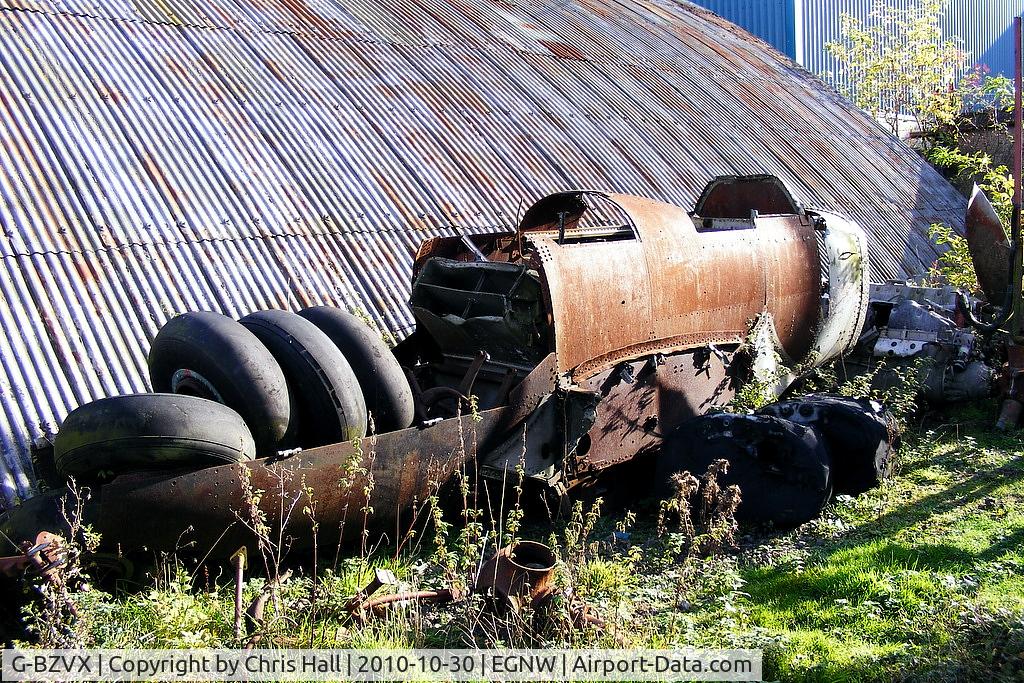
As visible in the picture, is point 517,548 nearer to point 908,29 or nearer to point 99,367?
point 99,367

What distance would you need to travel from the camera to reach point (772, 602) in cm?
491

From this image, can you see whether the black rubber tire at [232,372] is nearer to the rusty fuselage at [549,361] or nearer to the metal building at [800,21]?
the rusty fuselage at [549,361]

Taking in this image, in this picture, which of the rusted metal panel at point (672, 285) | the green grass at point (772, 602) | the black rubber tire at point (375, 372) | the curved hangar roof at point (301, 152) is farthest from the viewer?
the curved hangar roof at point (301, 152)

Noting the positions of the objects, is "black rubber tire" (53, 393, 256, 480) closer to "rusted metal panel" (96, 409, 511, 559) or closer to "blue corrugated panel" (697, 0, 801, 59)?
"rusted metal panel" (96, 409, 511, 559)

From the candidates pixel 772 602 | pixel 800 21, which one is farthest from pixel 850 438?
pixel 800 21

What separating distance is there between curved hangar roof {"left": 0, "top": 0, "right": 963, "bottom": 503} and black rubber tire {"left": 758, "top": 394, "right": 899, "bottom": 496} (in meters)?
3.76

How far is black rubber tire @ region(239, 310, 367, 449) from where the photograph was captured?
17.0 ft

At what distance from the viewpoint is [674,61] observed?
15562mm

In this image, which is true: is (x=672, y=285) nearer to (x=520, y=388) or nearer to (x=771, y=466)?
(x=771, y=466)

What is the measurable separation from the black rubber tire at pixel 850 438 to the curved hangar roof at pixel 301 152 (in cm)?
376

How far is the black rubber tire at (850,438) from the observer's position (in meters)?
6.52

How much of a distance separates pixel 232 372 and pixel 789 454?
3.60 metres

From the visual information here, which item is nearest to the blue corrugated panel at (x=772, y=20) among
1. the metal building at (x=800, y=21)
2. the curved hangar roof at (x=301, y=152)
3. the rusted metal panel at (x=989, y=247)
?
the metal building at (x=800, y=21)

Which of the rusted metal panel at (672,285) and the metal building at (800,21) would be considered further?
the metal building at (800,21)
